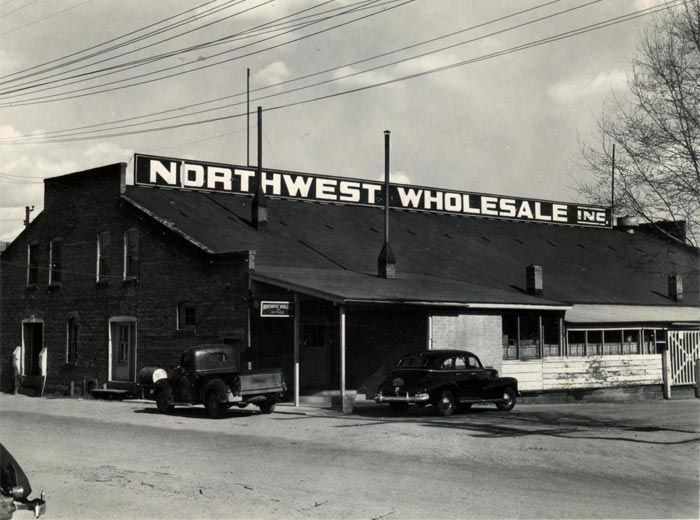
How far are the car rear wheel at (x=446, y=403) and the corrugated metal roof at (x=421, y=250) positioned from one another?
10.7ft

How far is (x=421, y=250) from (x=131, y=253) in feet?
37.9

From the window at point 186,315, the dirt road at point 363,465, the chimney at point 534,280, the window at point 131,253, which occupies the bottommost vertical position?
the dirt road at point 363,465

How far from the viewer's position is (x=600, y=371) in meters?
30.1

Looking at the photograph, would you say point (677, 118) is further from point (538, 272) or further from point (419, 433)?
point (538, 272)

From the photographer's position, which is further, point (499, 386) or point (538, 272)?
point (538, 272)

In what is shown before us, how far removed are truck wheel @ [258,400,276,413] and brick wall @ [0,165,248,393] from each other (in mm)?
3513

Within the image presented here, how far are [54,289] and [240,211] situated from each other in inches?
307

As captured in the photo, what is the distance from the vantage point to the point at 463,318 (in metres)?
26.1

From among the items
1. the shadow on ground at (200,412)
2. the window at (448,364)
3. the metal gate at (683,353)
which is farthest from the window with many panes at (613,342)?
the shadow on ground at (200,412)

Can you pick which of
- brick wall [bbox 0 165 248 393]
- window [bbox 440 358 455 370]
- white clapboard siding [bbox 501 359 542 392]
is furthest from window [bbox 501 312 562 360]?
brick wall [bbox 0 165 248 393]

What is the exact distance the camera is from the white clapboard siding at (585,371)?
90.1ft

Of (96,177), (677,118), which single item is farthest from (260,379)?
(96,177)

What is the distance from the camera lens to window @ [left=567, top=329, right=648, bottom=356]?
32.6 m

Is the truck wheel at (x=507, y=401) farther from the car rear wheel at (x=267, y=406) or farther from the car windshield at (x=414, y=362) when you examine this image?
the car rear wheel at (x=267, y=406)
